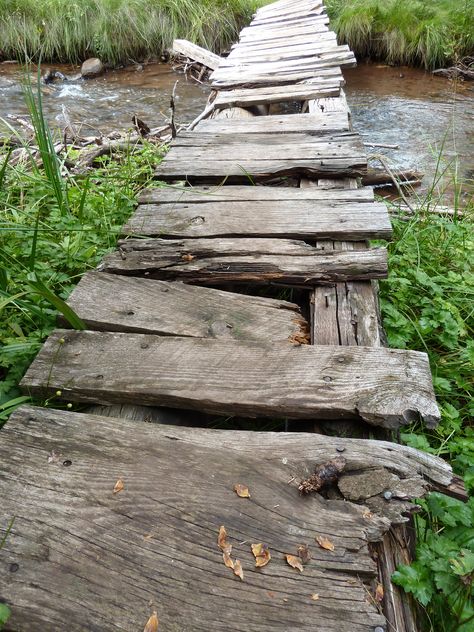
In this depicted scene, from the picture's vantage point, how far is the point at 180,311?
6.43ft

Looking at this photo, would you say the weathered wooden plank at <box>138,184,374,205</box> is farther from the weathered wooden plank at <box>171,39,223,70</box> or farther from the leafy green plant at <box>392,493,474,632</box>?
the weathered wooden plank at <box>171,39,223,70</box>

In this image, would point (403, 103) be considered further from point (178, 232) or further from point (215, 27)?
point (178, 232)

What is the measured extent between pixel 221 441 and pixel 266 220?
1.39 metres

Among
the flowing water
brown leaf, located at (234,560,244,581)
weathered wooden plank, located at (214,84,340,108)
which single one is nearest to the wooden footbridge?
brown leaf, located at (234,560,244,581)

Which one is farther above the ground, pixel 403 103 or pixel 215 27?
pixel 215 27

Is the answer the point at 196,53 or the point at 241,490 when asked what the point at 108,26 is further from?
the point at 241,490

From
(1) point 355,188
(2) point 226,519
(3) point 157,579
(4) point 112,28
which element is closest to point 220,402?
(2) point 226,519

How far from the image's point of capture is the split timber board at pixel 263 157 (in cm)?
310

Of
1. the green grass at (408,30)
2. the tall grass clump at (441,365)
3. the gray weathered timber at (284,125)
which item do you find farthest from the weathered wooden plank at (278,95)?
the green grass at (408,30)

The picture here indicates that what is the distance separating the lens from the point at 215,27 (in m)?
9.61

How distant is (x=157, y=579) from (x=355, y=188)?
7.50 ft

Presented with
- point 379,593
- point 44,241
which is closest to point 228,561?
point 379,593

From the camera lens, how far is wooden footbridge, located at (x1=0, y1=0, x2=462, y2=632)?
1.10 meters

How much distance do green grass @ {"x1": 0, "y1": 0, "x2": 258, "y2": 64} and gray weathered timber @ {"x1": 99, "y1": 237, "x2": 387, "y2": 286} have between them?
8.36 metres
